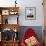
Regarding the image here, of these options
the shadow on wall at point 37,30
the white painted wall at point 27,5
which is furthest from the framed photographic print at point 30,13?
the shadow on wall at point 37,30

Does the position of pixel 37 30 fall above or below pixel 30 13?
below

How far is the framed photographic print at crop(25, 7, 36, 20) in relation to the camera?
20.0 ft

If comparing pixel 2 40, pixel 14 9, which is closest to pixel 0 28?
pixel 2 40

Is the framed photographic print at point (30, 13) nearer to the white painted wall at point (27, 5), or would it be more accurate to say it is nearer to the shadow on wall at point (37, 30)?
the white painted wall at point (27, 5)

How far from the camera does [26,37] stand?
5.83 m

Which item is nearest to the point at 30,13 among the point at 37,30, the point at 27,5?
the point at 27,5

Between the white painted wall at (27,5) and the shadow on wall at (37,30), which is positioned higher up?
the white painted wall at (27,5)

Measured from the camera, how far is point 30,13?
20.0 feet

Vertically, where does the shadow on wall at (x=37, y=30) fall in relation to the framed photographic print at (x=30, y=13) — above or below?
below

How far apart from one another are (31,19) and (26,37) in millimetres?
758

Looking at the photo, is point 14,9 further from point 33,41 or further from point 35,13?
point 33,41

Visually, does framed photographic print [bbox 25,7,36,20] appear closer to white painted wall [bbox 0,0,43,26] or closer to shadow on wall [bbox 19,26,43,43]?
white painted wall [bbox 0,0,43,26]

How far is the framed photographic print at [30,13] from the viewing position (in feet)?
20.0

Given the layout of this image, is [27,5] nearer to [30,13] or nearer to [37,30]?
[30,13]
